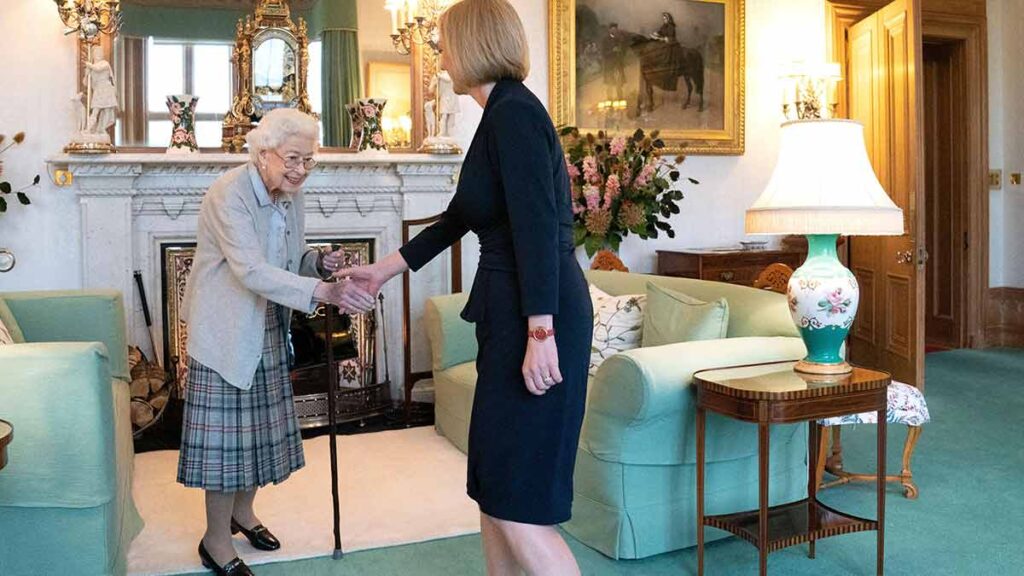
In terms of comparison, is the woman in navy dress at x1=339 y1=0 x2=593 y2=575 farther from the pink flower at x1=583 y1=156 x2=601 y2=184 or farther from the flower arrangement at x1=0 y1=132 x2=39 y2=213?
the flower arrangement at x1=0 y1=132 x2=39 y2=213

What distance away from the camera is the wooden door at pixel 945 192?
7473 mm

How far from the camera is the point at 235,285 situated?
2691mm

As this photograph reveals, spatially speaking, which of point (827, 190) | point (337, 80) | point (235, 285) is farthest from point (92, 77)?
point (827, 190)

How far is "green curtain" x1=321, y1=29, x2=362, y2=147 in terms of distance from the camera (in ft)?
17.7

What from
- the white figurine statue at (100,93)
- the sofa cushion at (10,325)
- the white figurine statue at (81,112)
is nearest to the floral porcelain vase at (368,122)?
the white figurine statue at (100,93)

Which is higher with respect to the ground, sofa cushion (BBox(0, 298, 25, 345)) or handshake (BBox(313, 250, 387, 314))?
handshake (BBox(313, 250, 387, 314))

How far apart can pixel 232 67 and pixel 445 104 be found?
119 cm

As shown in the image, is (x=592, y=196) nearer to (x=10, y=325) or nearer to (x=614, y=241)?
(x=614, y=241)

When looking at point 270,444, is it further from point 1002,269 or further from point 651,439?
point 1002,269

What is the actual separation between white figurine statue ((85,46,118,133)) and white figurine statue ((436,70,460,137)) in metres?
1.73

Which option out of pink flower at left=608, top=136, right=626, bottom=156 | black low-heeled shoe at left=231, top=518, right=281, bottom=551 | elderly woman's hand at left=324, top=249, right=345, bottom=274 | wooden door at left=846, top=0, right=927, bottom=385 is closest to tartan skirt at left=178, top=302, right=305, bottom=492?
elderly woman's hand at left=324, top=249, right=345, bottom=274

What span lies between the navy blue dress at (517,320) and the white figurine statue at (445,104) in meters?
3.60

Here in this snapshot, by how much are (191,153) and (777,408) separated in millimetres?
3555

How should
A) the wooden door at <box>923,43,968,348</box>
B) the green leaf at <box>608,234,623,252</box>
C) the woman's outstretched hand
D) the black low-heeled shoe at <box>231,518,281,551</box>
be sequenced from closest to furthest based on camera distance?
the woman's outstretched hand, the black low-heeled shoe at <box>231,518,281,551</box>, the green leaf at <box>608,234,623,252</box>, the wooden door at <box>923,43,968,348</box>
